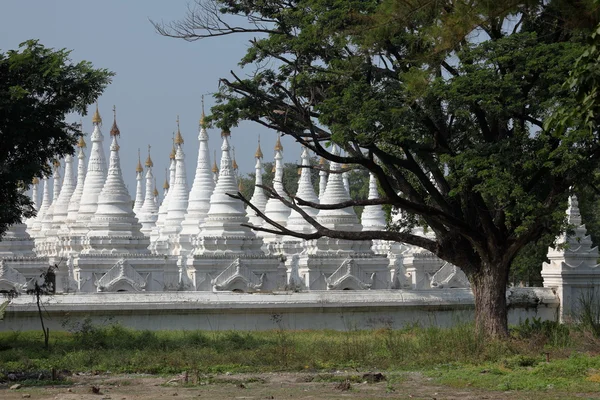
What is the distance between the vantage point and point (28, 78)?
19.3m

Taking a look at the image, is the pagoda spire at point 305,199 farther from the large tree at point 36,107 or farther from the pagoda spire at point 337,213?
the large tree at point 36,107

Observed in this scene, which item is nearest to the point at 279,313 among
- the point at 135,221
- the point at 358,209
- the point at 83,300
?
the point at 83,300

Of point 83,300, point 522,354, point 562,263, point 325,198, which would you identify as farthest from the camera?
point 325,198

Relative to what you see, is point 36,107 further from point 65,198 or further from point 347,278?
point 65,198

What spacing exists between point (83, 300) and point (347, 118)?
6.75 m

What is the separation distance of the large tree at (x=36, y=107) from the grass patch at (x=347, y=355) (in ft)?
8.26

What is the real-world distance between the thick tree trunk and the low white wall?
1.66 m

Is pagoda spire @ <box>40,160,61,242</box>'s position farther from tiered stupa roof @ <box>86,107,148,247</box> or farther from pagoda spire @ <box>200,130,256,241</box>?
pagoda spire @ <box>200,130,256,241</box>

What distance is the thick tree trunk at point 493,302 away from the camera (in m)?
19.5

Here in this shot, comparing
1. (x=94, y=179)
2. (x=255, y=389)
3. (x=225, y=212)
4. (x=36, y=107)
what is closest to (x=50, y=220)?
(x=94, y=179)

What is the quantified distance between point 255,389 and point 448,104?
6768mm

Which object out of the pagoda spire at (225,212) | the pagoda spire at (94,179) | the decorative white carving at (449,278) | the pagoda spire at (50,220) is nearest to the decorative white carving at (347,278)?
the pagoda spire at (225,212)

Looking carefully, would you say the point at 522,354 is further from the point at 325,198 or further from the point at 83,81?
the point at 325,198

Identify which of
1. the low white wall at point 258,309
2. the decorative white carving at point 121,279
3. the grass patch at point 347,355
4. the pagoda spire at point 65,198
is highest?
the pagoda spire at point 65,198
